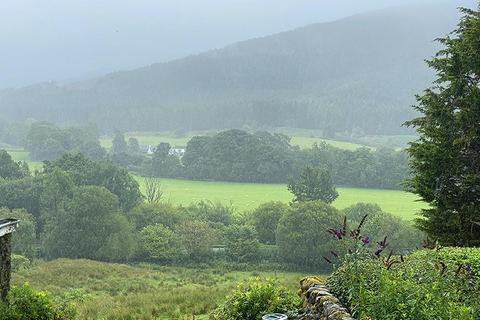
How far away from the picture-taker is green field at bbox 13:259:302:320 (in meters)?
13.0

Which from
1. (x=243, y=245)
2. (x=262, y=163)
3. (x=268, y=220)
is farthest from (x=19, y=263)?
(x=262, y=163)

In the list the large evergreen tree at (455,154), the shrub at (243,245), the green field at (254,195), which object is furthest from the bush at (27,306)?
the green field at (254,195)

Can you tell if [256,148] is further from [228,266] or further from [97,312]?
[97,312]

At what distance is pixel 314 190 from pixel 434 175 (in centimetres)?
5565

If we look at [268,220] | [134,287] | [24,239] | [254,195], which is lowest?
[24,239]

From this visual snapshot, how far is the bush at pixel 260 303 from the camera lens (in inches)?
350

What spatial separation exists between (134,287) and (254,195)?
5887cm

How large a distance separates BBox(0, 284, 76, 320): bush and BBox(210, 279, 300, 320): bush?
3.10 meters

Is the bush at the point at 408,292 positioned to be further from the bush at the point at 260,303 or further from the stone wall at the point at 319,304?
the bush at the point at 260,303

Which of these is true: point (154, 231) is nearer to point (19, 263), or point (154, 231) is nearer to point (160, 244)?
point (160, 244)

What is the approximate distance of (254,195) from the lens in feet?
302

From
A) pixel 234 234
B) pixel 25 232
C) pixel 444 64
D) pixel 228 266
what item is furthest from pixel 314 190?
pixel 444 64

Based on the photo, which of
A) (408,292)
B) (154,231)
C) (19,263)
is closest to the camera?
(408,292)

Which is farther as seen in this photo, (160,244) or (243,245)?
(243,245)
